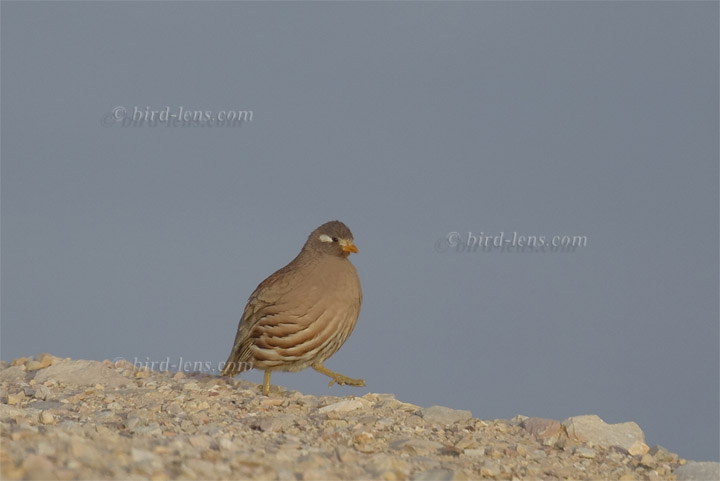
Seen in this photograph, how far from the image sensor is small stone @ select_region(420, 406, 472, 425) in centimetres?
905

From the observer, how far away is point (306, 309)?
32.3 feet

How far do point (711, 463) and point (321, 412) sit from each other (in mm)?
4069

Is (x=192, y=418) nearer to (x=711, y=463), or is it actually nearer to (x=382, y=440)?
(x=382, y=440)

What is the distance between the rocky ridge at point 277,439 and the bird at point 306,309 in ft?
1.63

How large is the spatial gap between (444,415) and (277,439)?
7.41 ft

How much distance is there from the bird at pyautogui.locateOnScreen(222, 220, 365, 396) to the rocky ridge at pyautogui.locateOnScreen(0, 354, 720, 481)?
50 centimetres

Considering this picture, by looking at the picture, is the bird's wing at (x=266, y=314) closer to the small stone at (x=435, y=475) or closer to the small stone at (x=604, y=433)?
the small stone at (x=604, y=433)

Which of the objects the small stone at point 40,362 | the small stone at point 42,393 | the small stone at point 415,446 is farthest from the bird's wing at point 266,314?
the small stone at point 40,362

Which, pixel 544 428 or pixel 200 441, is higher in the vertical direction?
pixel 544 428

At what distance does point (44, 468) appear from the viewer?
563cm

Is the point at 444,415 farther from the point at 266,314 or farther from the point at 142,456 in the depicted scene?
the point at 142,456

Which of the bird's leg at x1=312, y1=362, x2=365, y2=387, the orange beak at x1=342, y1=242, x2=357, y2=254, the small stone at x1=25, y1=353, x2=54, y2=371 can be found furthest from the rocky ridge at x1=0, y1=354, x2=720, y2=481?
the orange beak at x1=342, y1=242, x2=357, y2=254

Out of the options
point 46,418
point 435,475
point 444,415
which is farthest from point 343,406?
point 46,418

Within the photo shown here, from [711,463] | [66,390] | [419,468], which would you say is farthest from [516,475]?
[66,390]
